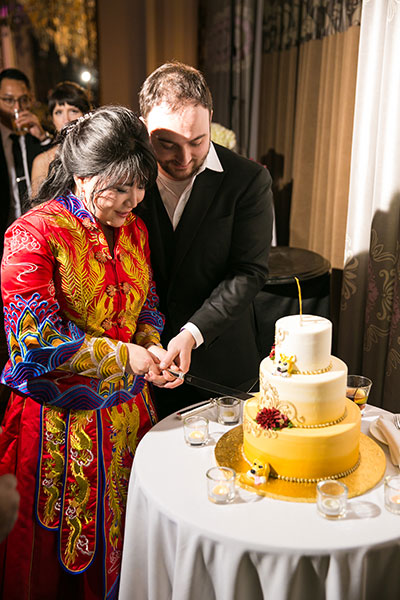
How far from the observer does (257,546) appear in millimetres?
1179

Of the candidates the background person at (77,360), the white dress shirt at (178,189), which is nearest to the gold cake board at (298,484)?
the background person at (77,360)

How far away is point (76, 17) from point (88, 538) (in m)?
3.56

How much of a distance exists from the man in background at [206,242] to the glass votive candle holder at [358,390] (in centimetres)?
44

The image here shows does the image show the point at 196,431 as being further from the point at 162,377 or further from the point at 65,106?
the point at 65,106

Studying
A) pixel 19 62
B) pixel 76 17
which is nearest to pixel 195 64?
pixel 76 17

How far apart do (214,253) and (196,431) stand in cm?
63

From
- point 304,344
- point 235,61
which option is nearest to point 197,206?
point 304,344

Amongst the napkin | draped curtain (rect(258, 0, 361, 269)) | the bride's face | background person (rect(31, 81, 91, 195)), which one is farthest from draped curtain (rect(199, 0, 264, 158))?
the napkin

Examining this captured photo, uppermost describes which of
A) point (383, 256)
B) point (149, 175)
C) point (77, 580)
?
point (149, 175)

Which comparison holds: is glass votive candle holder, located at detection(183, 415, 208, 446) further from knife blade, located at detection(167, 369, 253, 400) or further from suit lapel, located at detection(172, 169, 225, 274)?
suit lapel, located at detection(172, 169, 225, 274)

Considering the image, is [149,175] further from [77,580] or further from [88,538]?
[77,580]

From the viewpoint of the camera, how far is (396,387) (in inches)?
96.0

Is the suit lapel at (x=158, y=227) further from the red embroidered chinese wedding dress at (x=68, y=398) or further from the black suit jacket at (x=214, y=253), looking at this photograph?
the red embroidered chinese wedding dress at (x=68, y=398)

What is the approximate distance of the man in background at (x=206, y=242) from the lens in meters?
1.69
